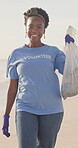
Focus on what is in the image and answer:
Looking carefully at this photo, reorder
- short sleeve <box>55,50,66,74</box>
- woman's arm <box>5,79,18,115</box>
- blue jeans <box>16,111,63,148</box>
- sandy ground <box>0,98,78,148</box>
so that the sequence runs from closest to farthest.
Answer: blue jeans <box>16,111,63,148</box> < short sleeve <box>55,50,66,74</box> < woman's arm <box>5,79,18,115</box> < sandy ground <box>0,98,78,148</box>

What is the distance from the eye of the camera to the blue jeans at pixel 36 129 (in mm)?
3527

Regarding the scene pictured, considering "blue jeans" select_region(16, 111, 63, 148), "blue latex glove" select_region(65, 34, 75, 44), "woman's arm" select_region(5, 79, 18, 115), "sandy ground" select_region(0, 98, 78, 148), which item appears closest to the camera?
"blue jeans" select_region(16, 111, 63, 148)

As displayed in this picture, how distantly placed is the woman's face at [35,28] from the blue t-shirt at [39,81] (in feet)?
0.36

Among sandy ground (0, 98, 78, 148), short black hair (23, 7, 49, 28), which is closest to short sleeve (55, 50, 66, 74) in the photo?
short black hair (23, 7, 49, 28)

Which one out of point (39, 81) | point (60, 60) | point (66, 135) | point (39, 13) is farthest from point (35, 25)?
point (66, 135)

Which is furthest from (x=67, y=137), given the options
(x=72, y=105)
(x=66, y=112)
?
(x=72, y=105)

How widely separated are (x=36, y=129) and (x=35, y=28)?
2.77 ft

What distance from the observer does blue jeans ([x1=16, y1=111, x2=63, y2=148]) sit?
3.53 metres

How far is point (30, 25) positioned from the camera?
3.68 m

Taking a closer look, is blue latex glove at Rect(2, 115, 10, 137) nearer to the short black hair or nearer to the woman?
the woman

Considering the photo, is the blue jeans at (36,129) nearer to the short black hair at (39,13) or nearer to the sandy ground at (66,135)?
the short black hair at (39,13)

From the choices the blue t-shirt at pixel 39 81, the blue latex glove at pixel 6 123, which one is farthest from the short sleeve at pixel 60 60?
the blue latex glove at pixel 6 123

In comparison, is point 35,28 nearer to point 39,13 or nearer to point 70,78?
point 39,13

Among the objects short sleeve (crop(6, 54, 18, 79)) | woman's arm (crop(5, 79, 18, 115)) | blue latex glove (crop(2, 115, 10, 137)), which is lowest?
blue latex glove (crop(2, 115, 10, 137))
